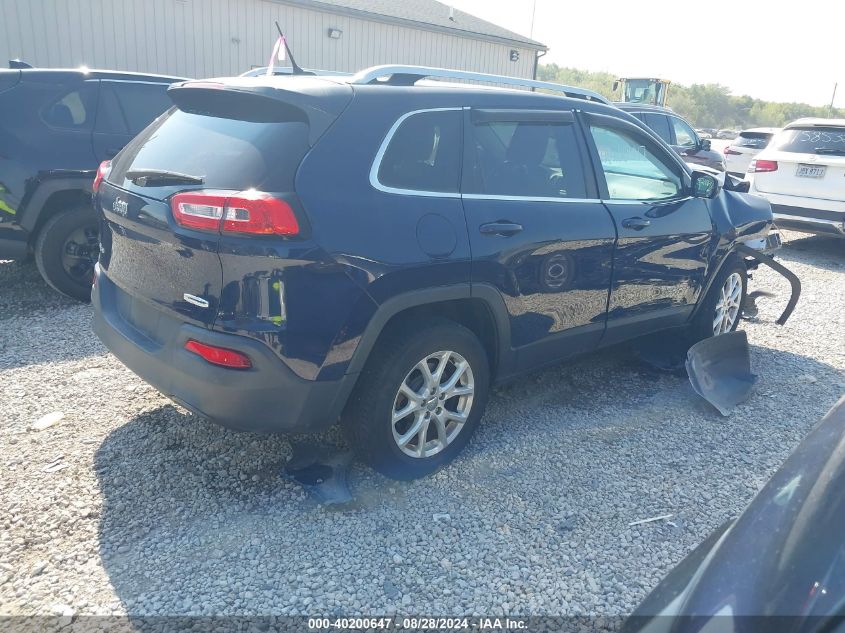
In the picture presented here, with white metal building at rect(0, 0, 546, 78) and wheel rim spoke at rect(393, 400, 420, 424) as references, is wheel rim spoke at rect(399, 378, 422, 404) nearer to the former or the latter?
wheel rim spoke at rect(393, 400, 420, 424)

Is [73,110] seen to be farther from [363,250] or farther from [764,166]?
[764,166]

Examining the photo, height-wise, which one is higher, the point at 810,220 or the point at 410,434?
the point at 810,220

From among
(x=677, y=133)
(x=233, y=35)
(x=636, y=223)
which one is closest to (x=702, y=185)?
(x=636, y=223)

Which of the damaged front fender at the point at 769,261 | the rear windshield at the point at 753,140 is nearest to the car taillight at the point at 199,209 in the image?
the damaged front fender at the point at 769,261

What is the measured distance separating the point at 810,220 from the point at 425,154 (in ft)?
25.9

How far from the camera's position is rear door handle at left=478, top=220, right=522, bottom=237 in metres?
3.32

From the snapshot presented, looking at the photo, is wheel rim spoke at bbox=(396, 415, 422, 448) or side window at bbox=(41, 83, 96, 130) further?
side window at bbox=(41, 83, 96, 130)

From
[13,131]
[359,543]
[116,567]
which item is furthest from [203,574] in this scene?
[13,131]

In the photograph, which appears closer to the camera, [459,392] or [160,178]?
[160,178]

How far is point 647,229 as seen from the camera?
4.22 m

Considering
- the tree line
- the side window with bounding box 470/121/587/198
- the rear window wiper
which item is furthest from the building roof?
the tree line

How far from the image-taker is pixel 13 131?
5.34 m

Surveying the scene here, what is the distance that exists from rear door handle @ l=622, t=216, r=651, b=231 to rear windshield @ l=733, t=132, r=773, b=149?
1401 cm

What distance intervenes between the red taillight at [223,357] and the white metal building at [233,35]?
475 inches
